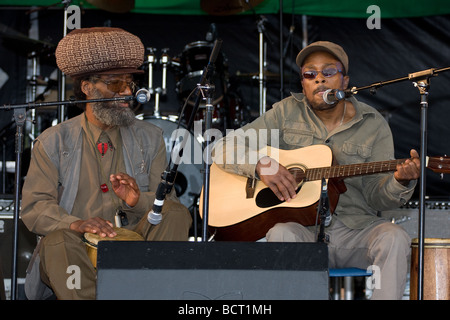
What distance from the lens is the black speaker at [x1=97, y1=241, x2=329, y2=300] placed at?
269 cm

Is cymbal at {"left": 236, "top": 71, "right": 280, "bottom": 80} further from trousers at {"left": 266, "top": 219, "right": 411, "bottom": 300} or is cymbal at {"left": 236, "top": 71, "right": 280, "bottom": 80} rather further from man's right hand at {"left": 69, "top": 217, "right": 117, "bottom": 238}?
man's right hand at {"left": 69, "top": 217, "right": 117, "bottom": 238}

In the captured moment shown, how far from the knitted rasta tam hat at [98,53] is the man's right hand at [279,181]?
3.41 ft

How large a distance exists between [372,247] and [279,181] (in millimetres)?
710

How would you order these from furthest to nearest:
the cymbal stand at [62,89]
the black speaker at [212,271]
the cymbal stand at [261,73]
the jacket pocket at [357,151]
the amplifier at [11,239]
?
the cymbal stand at [261,73] < the cymbal stand at [62,89] < the amplifier at [11,239] < the jacket pocket at [357,151] < the black speaker at [212,271]

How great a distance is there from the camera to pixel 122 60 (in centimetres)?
452

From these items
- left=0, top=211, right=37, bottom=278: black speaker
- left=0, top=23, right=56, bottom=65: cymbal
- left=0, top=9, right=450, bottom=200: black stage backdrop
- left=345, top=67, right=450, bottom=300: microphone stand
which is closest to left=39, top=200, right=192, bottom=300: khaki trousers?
left=0, top=211, right=37, bottom=278: black speaker

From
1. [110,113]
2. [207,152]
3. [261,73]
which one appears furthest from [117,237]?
[261,73]

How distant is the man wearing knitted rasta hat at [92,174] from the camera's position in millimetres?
3797

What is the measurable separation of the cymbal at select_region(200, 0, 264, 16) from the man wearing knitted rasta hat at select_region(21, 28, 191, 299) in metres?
2.24

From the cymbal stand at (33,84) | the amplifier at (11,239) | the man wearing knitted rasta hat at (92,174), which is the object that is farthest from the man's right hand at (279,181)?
the cymbal stand at (33,84)

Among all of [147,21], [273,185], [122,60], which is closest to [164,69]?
[147,21]

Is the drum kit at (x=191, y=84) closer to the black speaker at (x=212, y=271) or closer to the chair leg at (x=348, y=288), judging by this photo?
the chair leg at (x=348, y=288)

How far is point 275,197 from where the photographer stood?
435 cm

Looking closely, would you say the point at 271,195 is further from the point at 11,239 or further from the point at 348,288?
the point at 11,239
